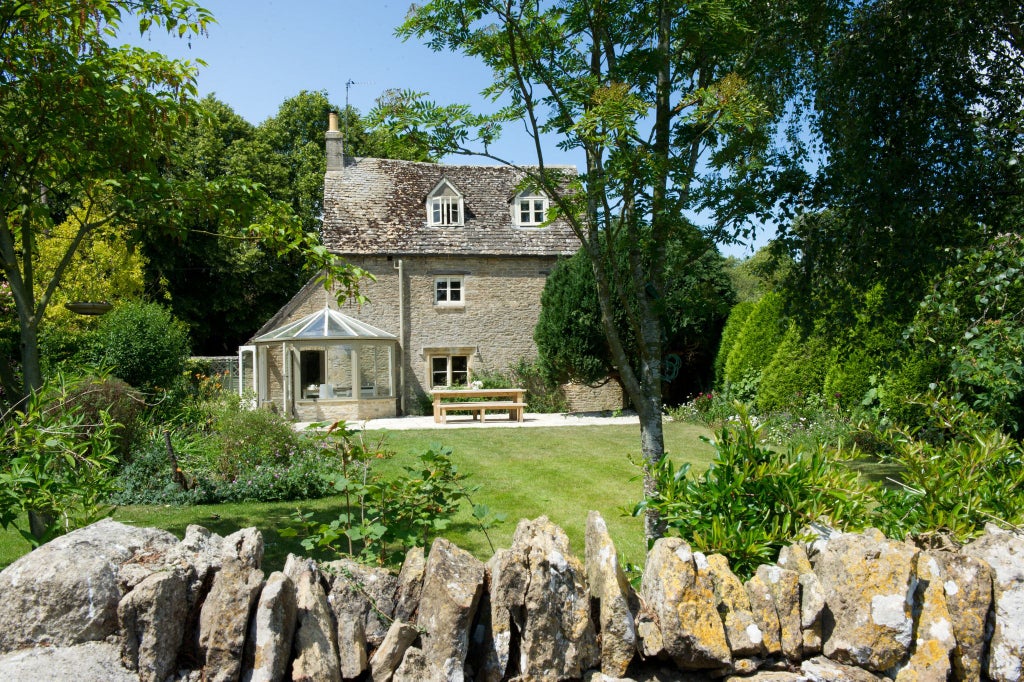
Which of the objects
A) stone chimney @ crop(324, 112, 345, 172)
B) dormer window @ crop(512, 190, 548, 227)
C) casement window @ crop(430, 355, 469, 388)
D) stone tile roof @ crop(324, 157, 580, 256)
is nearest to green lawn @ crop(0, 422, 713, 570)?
casement window @ crop(430, 355, 469, 388)

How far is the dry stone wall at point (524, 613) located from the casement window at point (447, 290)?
20.9m

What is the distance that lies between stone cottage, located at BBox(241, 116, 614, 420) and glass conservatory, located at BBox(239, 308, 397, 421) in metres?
0.05

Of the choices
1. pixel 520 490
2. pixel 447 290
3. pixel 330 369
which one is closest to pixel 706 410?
pixel 447 290

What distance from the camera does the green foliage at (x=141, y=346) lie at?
1506 centimetres

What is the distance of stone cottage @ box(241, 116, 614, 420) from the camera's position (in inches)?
893

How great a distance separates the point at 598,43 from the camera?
4.70m

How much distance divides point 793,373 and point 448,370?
11706 millimetres

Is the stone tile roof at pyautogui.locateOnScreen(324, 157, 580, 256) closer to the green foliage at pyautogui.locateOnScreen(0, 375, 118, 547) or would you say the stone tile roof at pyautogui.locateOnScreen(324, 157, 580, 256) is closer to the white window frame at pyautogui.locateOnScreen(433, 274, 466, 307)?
the white window frame at pyautogui.locateOnScreen(433, 274, 466, 307)

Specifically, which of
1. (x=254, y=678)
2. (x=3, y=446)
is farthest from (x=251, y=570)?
(x=3, y=446)

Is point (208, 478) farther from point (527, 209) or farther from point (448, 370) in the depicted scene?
point (527, 209)

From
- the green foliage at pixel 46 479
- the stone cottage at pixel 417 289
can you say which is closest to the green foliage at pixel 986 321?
the green foliage at pixel 46 479

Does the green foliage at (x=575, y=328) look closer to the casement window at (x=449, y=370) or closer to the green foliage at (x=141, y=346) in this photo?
the casement window at (x=449, y=370)

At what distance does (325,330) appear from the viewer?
2131 centimetres

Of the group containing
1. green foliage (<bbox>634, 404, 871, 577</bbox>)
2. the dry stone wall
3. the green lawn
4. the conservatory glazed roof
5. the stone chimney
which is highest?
the stone chimney
